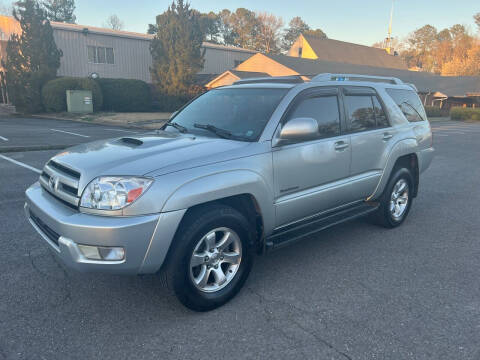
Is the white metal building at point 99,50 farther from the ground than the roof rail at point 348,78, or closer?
farther from the ground

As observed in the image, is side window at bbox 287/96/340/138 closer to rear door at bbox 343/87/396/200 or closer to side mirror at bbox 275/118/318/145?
rear door at bbox 343/87/396/200

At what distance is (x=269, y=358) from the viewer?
8.37ft

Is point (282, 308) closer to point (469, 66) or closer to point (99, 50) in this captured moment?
point (99, 50)

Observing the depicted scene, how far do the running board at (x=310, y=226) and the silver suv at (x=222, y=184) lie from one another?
1 cm

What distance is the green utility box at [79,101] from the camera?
2461 cm

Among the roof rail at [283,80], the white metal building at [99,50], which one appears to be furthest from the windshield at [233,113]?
the white metal building at [99,50]

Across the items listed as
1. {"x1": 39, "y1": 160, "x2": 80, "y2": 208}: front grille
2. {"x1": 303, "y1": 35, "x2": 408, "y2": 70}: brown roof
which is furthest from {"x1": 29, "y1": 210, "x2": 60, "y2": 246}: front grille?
{"x1": 303, "y1": 35, "x2": 408, "y2": 70}: brown roof

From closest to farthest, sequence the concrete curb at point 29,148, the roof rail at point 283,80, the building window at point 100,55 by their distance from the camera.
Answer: the roof rail at point 283,80
the concrete curb at point 29,148
the building window at point 100,55

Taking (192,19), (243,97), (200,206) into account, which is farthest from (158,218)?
(192,19)

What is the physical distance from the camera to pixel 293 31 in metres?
80.1

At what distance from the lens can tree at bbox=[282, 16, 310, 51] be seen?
78188 millimetres

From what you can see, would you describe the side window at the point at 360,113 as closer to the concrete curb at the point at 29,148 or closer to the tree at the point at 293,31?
the concrete curb at the point at 29,148

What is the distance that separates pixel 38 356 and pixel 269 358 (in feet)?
5.12

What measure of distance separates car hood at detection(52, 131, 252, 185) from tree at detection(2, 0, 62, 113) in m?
26.3
